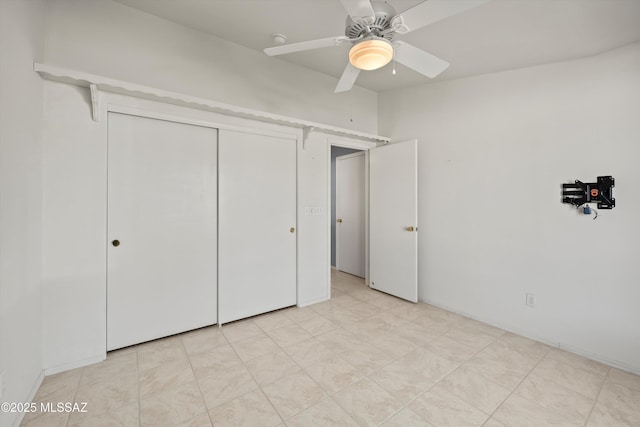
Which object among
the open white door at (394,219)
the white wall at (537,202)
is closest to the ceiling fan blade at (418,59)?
the white wall at (537,202)

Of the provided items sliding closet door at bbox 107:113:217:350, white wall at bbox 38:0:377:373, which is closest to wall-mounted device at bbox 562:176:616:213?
white wall at bbox 38:0:377:373

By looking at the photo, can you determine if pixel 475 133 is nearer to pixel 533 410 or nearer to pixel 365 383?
pixel 533 410

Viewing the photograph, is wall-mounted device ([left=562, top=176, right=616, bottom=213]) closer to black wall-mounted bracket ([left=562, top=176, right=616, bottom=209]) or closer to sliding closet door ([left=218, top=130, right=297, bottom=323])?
black wall-mounted bracket ([left=562, top=176, right=616, bottom=209])

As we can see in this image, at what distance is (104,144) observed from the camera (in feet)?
6.85

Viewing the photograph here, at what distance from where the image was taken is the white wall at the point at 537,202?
2062 millimetres

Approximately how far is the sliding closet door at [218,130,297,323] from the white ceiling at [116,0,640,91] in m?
0.98

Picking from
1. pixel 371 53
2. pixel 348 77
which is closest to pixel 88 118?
pixel 348 77

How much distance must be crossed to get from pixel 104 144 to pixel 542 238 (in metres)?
3.83

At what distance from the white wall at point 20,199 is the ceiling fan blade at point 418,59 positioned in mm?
2152

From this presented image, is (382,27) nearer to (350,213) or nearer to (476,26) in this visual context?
(476,26)

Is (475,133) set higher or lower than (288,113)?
lower

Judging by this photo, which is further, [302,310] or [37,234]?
[302,310]

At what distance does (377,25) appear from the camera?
1481 millimetres

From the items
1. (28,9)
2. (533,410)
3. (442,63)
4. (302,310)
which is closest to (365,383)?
(533,410)
